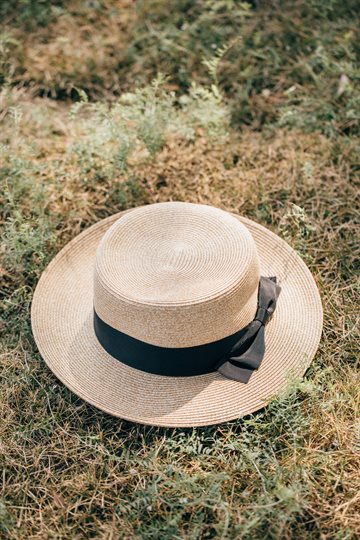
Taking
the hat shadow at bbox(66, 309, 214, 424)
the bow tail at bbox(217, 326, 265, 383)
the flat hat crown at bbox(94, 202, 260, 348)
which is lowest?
the hat shadow at bbox(66, 309, 214, 424)

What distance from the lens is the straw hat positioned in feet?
9.43

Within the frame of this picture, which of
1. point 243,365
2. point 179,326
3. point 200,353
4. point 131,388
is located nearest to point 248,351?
point 243,365

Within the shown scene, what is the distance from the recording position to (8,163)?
4363 mm

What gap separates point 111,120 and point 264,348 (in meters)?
2.10

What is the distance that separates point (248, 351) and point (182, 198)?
1654 millimetres

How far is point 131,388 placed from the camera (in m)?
3.01

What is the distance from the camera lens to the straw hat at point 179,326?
2.87 metres

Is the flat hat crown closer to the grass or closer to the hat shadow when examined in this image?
the hat shadow

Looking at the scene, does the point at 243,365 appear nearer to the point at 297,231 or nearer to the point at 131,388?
the point at 131,388

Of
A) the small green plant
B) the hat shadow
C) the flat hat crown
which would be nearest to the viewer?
the flat hat crown

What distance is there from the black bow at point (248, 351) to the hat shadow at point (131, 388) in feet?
0.28

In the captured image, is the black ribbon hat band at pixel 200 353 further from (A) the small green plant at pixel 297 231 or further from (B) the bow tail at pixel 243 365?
(A) the small green plant at pixel 297 231

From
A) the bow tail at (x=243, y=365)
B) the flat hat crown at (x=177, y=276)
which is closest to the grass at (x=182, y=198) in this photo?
the bow tail at (x=243, y=365)

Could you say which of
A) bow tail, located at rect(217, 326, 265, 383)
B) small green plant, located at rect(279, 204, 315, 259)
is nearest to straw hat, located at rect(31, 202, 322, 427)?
bow tail, located at rect(217, 326, 265, 383)
